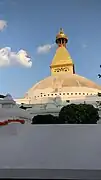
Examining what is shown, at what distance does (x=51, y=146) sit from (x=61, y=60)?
1160 inches

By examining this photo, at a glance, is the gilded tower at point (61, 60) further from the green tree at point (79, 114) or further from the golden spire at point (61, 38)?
the green tree at point (79, 114)

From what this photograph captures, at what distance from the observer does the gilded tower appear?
100.0 ft

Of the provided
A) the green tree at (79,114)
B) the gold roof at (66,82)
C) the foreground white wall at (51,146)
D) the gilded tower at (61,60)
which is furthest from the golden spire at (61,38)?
the foreground white wall at (51,146)

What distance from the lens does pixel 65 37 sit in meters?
32.1

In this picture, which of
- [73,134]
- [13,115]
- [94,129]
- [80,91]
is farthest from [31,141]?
[80,91]

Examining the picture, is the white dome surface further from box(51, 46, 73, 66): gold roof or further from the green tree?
the green tree

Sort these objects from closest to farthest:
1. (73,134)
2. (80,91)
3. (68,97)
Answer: (73,134) < (68,97) < (80,91)

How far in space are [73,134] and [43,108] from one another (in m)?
18.0

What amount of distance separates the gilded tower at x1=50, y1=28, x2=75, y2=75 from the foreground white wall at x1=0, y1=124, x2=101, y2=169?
28.9 meters

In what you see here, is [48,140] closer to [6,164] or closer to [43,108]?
[6,164]

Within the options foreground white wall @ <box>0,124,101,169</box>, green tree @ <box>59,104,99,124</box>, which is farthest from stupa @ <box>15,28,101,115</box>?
foreground white wall @ <box>0,124,101,169</box>

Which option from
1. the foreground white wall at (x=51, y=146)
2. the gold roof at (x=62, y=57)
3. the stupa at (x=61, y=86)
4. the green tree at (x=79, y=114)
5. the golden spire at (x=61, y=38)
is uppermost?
the golden spire at (x=61, y=38)

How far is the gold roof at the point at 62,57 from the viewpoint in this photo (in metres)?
30.5

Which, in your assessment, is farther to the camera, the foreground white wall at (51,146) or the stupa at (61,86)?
the stupa at (61,86)
